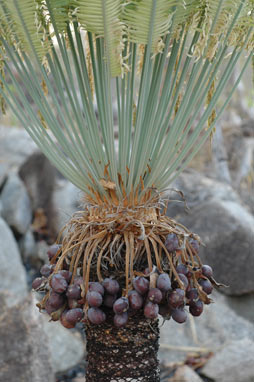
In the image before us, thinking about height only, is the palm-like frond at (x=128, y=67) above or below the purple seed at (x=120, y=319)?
above

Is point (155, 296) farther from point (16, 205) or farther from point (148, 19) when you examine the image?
point (16, 205)

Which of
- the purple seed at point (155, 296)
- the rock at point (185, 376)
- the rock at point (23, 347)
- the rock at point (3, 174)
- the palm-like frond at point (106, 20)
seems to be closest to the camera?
the palm-like frond at point (106, 20)

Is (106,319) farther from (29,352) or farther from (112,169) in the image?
(29,352)

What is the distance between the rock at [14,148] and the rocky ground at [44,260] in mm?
12

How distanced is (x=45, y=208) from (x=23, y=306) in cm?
243

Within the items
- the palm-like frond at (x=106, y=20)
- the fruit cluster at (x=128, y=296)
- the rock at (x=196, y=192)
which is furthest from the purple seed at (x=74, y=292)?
the rock at (x=196, y=192)

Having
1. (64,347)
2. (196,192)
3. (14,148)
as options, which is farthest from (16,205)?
(196,192)

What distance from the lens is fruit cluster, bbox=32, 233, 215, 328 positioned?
1.11 meters

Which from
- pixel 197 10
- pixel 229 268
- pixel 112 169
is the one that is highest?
pixel 197 10

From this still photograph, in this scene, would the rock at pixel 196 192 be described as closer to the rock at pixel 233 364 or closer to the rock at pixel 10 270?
the rock at pixel 233 364

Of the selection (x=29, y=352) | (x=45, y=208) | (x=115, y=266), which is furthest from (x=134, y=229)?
(x=45, y=208)

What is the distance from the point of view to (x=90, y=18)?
102cm

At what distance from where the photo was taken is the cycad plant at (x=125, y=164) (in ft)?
3.65

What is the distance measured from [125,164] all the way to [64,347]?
262 cm
